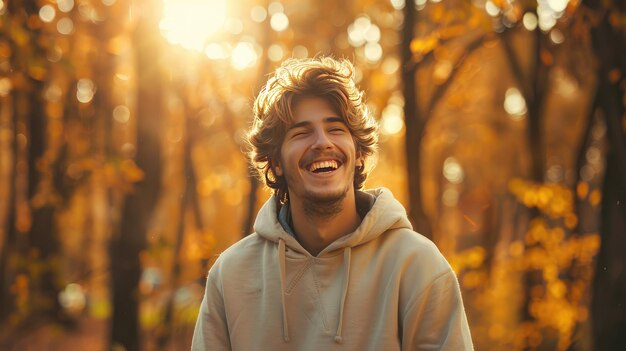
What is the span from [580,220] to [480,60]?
424 centimetres

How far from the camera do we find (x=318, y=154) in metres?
3.58

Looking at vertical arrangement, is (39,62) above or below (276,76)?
above

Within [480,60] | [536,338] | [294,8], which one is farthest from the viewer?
[294,8]

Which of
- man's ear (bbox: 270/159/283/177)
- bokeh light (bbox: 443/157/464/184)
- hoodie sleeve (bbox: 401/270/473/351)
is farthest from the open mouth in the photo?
bokeh light (bbox: 443/157/464/184)

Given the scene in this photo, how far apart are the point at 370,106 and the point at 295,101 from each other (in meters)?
6.21

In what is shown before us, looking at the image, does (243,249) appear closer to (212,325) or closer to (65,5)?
(212,325)

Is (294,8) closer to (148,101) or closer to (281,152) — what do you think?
(148,101)

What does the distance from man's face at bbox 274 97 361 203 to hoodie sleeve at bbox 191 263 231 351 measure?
23.3 inches

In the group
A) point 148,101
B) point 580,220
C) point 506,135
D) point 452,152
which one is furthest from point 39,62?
point 452,152

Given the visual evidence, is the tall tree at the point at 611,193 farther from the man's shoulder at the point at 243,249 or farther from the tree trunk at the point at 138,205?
the tree trunk at the point at 138,205

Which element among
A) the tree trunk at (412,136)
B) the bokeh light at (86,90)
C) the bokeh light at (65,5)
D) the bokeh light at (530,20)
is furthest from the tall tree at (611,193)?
the bokeh light at (86,90)

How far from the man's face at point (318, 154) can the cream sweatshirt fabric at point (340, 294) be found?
0.20 m

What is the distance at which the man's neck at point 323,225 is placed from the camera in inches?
143

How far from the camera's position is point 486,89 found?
61.9ft
